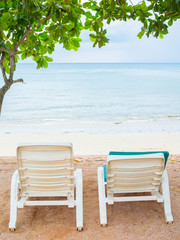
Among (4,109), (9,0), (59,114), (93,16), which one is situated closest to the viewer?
(9,0)

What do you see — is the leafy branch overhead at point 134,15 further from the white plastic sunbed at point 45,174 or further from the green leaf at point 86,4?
the white plastic sunbed at point 45,174

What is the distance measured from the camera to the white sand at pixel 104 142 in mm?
8781

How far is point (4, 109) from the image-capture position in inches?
766

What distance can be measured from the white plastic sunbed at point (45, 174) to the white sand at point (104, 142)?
506cm

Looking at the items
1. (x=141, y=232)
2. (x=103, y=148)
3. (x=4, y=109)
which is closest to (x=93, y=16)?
(x=141, y=232)

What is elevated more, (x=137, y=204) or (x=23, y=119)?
(x=137, y=204)

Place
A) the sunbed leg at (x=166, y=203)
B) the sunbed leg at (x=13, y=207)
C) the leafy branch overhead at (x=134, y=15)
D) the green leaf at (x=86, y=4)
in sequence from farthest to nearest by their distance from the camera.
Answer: the leafy branch overhead at (x=134, y=15), the green leaf at (x=86, y=4), the sunbed leg at (x=166, y=203), the sunbed leg at (x=13, y=207)

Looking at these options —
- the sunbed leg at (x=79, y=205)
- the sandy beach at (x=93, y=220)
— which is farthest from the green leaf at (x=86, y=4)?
the sandy beach at (x=93, y=220)

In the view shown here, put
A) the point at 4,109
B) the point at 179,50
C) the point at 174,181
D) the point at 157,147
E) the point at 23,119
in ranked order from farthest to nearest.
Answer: the point at 179,50 → the point at 4,109 → the point at 23,119 → the point at 157,147 → the point at 174,181

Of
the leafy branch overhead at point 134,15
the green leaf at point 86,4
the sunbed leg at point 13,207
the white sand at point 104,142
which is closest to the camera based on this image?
the sunbed leg at point 13,207

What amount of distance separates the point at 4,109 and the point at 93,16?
54.1 ft

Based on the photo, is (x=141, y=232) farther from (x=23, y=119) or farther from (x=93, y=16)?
(x=23, y=119)

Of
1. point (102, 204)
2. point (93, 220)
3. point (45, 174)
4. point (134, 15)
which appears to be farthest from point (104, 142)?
point (45, 174)

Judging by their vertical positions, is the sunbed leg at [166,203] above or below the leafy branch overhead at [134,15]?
below
